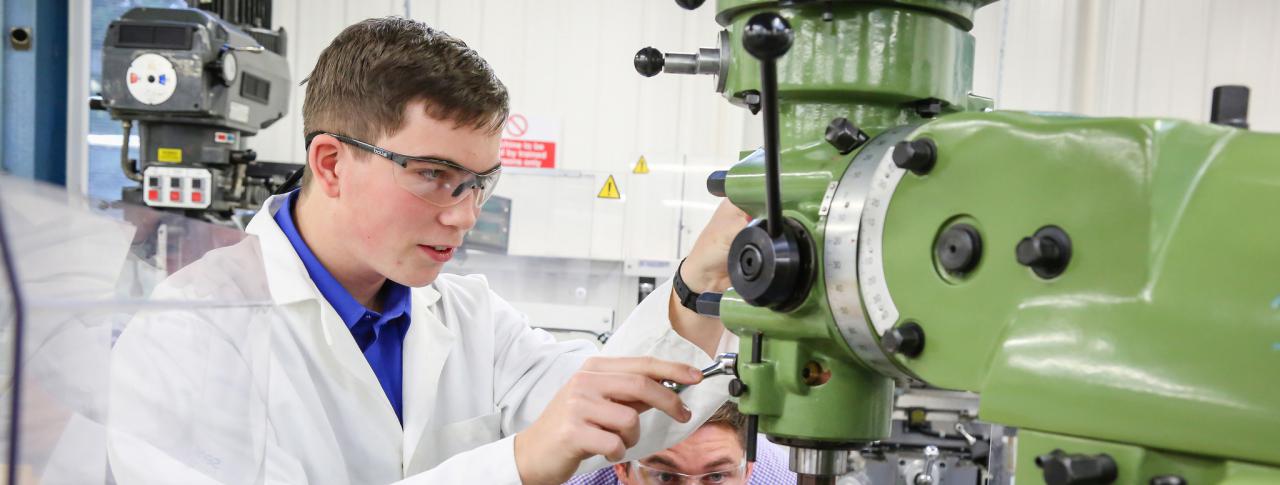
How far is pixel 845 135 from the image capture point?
735 millimetres

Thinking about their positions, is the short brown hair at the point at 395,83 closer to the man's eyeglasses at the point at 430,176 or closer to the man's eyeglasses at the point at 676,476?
the man's eyeglasses at the point at 430,176

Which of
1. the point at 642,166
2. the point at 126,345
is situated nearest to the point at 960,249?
the point at 126,345

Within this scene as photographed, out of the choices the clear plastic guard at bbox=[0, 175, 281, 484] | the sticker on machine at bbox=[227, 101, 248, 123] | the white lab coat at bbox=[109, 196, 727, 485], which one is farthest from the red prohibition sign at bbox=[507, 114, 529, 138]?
the clear plastic guard at bbox=[0, 175, 281, 484]

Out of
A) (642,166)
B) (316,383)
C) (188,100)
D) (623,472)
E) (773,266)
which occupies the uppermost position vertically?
(188,100)

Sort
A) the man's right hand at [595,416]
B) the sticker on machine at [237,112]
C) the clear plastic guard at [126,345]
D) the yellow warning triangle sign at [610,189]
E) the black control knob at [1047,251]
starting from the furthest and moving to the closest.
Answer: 1. the yellow warning triangle sign at [610,189]
2. the sticker on machine at [237,112]
3. the man's right hand at [595,416]
4. the black control knob at [1047,251]
5. the clear plastic guard at [126,345]

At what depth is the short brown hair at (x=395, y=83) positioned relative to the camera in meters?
1.22

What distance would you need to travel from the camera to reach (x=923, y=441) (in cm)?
270

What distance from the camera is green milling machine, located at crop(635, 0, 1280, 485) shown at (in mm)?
519

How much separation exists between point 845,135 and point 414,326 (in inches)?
31.7

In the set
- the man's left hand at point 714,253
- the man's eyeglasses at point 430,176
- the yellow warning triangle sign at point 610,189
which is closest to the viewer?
the man's left hand at point 714,253

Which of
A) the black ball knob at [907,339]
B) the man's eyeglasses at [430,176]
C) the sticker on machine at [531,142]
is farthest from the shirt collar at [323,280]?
the sticker on machine at [531,142]

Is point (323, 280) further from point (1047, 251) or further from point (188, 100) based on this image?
point (188, 100)

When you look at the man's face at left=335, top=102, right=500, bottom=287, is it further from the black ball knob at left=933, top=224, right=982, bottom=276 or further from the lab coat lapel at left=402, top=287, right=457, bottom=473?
the black ball knob at left=933, top=224, right=982, bottom=276

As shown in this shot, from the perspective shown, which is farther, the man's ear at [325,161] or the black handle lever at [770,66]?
the man's ear at [325,161]
